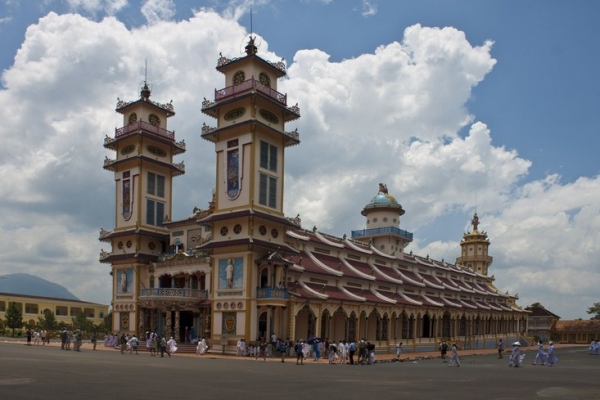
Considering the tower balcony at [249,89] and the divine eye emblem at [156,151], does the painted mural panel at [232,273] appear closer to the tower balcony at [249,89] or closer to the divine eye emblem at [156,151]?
the tower balcony at [249,89]

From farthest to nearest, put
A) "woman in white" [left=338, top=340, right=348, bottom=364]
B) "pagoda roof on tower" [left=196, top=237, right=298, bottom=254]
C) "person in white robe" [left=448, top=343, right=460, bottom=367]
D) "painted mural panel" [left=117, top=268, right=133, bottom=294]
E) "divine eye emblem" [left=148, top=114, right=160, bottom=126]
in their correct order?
"divine eye emblem" [left=148, top=114, right=160, bottom=126] → "painted mural panel" [left=117, top=268, right=133, bottom=294] → "pagoda roof on tower" [left=196, top=237, right=298, bottom=254] → "woman in white" [left=338, top=340, right=348, bottom=364] → "person in white robe" [left=448, top=343, right=460, bottom=367]

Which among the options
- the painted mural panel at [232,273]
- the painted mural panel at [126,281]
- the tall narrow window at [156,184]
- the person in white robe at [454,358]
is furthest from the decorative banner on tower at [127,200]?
the person in white robe at [454,358]

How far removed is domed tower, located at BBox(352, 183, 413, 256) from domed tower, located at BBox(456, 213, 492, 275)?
37.3m

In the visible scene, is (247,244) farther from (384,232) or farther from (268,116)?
(384,232)

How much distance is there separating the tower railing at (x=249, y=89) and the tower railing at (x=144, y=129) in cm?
1142

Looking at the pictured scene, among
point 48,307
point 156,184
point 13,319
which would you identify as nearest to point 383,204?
point 156,184

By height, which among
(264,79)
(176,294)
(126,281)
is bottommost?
(176,294)

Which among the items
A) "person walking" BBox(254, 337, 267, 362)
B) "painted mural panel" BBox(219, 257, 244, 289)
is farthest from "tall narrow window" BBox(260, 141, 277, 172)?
"person walking" BBox(254, 337, 267, 362)

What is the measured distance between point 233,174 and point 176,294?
1048cm

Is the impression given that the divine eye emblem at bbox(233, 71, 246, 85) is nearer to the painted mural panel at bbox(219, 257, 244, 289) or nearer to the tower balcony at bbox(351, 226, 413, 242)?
the painted mural panel at bbox(219, 257, 244, 289)

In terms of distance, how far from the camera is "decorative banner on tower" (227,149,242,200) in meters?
46.2

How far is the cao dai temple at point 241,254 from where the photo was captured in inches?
1778

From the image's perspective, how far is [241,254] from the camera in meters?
44.9

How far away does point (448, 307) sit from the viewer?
69.4 meters
